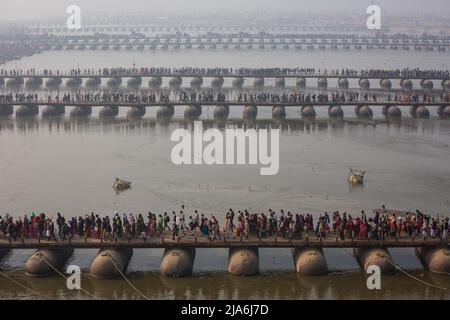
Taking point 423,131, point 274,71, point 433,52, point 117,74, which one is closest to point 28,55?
point 117,74

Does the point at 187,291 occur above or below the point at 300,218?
below

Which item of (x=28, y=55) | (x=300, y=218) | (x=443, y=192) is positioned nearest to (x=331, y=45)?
(x=28, y=55)

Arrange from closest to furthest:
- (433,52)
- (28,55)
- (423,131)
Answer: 1. (423,131)
2. (28,55)
3. (433,52)

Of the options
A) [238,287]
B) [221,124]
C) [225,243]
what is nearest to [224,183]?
[225,243]

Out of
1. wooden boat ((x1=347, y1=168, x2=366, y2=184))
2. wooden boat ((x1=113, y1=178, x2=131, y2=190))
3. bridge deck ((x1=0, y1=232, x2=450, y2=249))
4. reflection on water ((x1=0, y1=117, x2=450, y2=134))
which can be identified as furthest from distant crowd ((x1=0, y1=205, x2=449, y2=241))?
reflection on water ((x1=0, y1=117, x2=450, y2=134))

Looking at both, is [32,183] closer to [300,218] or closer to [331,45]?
[300,218]

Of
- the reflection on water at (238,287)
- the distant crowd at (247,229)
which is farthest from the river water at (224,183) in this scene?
the distant crowd at (247,229)
